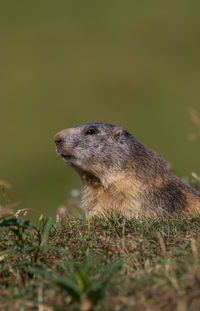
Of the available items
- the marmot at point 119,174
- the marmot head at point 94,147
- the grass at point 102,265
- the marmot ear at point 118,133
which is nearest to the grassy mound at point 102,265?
the grass at point 102,265

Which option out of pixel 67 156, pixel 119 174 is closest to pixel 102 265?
pixel 119 174

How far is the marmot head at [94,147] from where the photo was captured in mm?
7785

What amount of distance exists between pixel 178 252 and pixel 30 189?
1762cm

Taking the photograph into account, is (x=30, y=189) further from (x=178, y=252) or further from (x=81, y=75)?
(x=178, y=252)

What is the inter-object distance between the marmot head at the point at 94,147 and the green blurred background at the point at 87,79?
963 centimetres

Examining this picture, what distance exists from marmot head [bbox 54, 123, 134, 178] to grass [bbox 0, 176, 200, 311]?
1.65 meters

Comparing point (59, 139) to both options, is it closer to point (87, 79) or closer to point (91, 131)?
point (91, 131)

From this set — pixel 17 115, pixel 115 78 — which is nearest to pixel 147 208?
pixel 17 115

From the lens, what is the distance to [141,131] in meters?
27.1

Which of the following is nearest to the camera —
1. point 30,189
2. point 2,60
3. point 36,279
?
point 36,279

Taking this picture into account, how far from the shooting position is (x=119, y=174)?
7652mm

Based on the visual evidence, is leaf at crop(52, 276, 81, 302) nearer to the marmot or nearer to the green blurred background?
the marmot

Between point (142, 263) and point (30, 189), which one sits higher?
point (30, 189)

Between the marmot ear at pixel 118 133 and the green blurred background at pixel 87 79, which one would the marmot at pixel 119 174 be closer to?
the marmot ear at pixel 118 133
